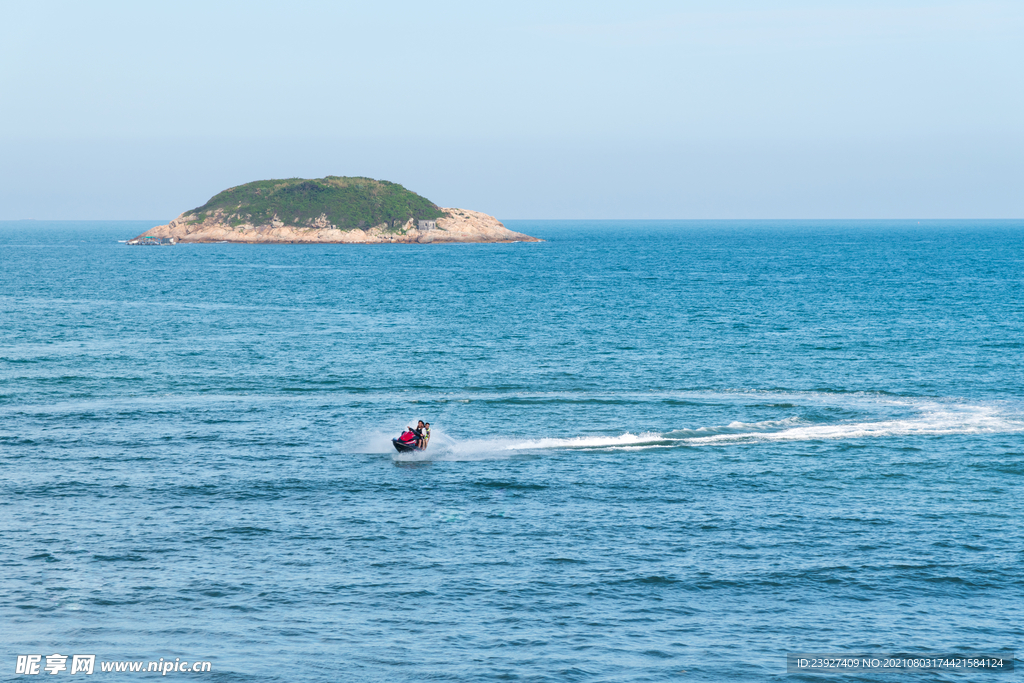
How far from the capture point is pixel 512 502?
46219mm

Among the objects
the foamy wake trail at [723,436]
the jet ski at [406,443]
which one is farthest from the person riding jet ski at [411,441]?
the foamy wake trail at [723,436]

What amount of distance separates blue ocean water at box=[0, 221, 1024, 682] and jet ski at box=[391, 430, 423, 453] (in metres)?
1.46

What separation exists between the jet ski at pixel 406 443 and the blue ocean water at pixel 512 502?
1463 millimetres

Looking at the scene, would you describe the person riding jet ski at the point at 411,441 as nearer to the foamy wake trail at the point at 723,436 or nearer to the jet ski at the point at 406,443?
the jet ski at the point at 406,443

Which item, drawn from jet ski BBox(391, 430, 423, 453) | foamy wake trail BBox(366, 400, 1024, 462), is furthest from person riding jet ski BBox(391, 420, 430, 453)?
foamy wake trail BBox(366, 400, 1024, 462)

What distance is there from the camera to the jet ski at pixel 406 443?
177 feet

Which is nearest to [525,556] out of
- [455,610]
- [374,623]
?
[455,610]

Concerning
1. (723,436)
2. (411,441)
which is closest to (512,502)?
(411,441)

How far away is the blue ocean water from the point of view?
105ft

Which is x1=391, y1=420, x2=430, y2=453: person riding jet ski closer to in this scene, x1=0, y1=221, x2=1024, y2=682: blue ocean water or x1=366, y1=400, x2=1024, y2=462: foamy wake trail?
x1=366, y1=400, x2=1024, y2=462: foamy wake trail

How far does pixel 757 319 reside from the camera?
113 metres

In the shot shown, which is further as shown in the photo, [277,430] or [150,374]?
[150,374]

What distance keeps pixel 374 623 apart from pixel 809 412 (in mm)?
41077

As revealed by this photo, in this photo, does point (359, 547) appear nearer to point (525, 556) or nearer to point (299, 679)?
point (525, 556)
